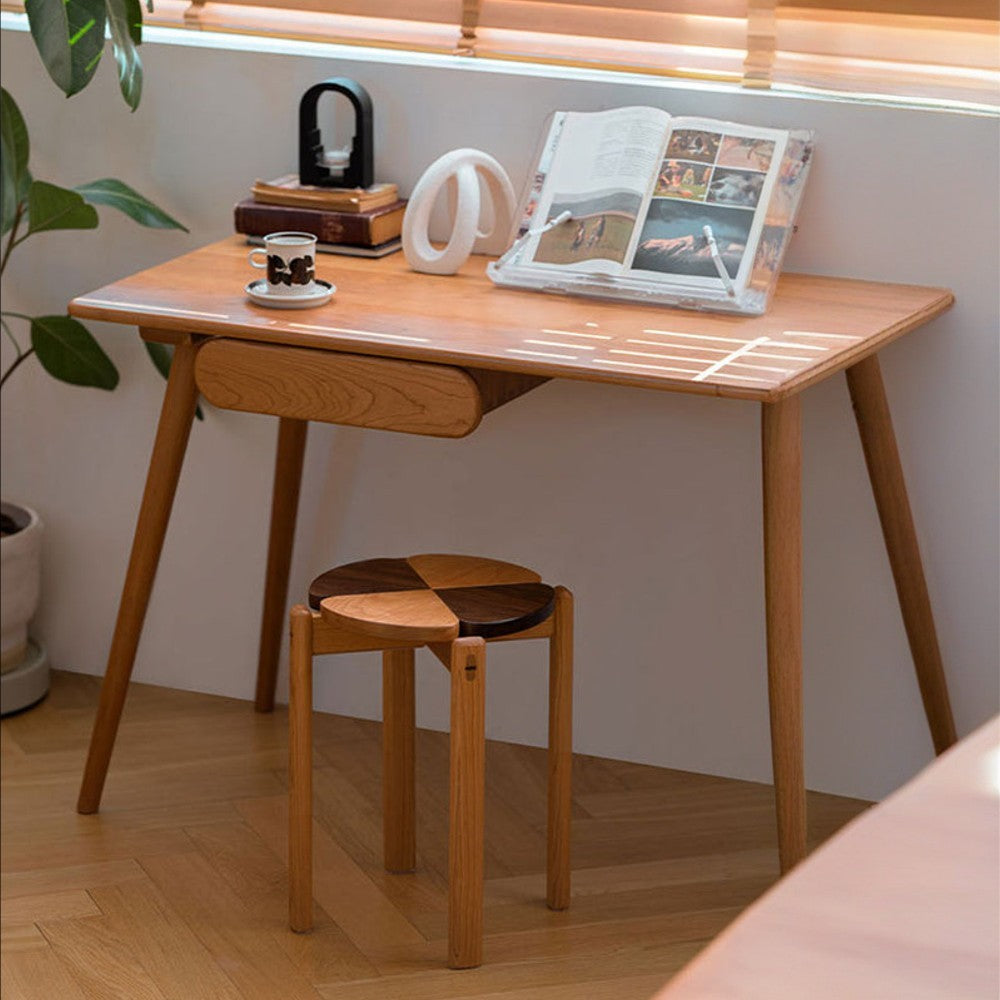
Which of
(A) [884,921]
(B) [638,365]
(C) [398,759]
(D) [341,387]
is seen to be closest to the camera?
(A) [884,921]

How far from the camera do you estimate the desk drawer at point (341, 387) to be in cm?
187

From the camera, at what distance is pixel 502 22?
91.4 inches

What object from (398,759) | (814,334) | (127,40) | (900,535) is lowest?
(398,759)

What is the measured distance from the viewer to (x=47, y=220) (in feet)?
7.71

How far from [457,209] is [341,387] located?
372 millimetres

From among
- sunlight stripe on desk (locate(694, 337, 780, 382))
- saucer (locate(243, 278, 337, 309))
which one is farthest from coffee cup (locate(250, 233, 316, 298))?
sunlight stripe on desk (locate(694, 337, 780, 382))

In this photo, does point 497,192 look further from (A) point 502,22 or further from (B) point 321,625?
(B) point 321,625

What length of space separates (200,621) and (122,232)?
59 cm

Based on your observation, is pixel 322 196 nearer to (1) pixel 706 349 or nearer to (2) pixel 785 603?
(1) pixel 706 349

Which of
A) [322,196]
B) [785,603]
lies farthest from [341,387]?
[785,603]

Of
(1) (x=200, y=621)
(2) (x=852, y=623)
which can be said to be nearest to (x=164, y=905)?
(1) (x=200, y=621)

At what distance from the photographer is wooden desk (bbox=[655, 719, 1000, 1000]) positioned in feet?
2.24

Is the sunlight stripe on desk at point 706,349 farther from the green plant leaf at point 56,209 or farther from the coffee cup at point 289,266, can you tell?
the green plant leaf at point 56,209

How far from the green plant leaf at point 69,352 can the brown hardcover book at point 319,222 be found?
0.36 metres
